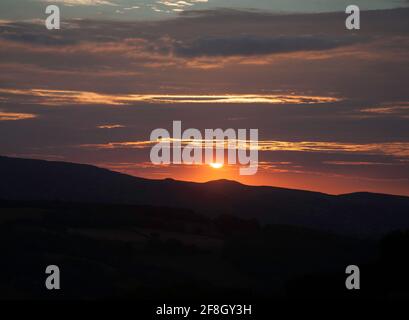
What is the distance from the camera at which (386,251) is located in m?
80.1

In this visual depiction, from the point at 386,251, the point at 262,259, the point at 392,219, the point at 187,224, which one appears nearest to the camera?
the point at 386,251

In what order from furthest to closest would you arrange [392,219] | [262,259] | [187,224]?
[392,219] < [187,224] < [262,259]

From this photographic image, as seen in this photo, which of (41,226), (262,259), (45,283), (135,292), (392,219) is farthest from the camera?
(392,219)

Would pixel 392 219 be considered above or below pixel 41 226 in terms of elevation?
above

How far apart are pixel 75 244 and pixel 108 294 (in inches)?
1061

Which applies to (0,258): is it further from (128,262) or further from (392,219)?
(392,219)

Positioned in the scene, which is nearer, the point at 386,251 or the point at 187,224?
the point at 386,251

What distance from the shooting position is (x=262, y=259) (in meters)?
91.0

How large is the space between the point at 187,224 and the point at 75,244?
25.1 metres
